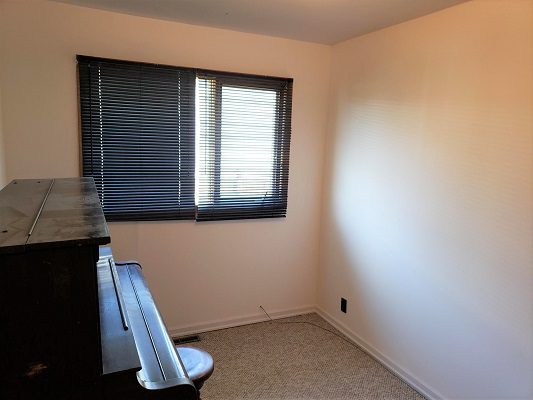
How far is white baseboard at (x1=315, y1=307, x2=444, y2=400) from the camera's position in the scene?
2.36m

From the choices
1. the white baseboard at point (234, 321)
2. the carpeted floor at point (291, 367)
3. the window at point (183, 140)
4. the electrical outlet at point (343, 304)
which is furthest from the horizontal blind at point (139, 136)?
the electrical outlet at point (343, 304)

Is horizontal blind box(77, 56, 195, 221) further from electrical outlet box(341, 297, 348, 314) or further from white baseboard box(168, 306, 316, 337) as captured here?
electrical outlet box(341, 297, 348, 314)

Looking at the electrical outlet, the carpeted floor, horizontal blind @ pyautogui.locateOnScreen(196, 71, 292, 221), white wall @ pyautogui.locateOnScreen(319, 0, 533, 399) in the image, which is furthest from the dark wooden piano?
the electrical outlet

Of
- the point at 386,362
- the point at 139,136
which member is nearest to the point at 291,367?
the point at 386,362

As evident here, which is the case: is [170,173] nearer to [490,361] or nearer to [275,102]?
[275,102]

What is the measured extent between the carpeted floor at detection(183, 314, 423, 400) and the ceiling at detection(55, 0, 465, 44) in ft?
7.90

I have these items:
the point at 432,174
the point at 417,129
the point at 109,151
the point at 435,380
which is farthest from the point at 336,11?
the point at 435,380

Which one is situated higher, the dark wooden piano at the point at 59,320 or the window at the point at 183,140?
the window at the point at 183,140

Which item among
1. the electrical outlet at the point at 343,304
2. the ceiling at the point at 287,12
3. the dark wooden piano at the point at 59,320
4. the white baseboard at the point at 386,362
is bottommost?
the white baseboard at the point at 386,362

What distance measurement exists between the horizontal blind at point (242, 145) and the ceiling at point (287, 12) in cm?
41

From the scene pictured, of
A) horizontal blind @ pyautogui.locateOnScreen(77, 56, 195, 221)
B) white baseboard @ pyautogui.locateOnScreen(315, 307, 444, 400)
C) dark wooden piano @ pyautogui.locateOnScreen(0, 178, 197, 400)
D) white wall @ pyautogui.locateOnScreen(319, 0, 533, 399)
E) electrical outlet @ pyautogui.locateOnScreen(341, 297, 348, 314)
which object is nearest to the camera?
dark wooden piano @ pyautogui.locateOnScreen(0, 178, 197, 400)

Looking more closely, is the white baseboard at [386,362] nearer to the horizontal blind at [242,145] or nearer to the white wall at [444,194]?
the white wall at [444,194]

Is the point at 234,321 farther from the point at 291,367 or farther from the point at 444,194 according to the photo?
the point at 444,194

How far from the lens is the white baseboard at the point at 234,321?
3033 millimetres
